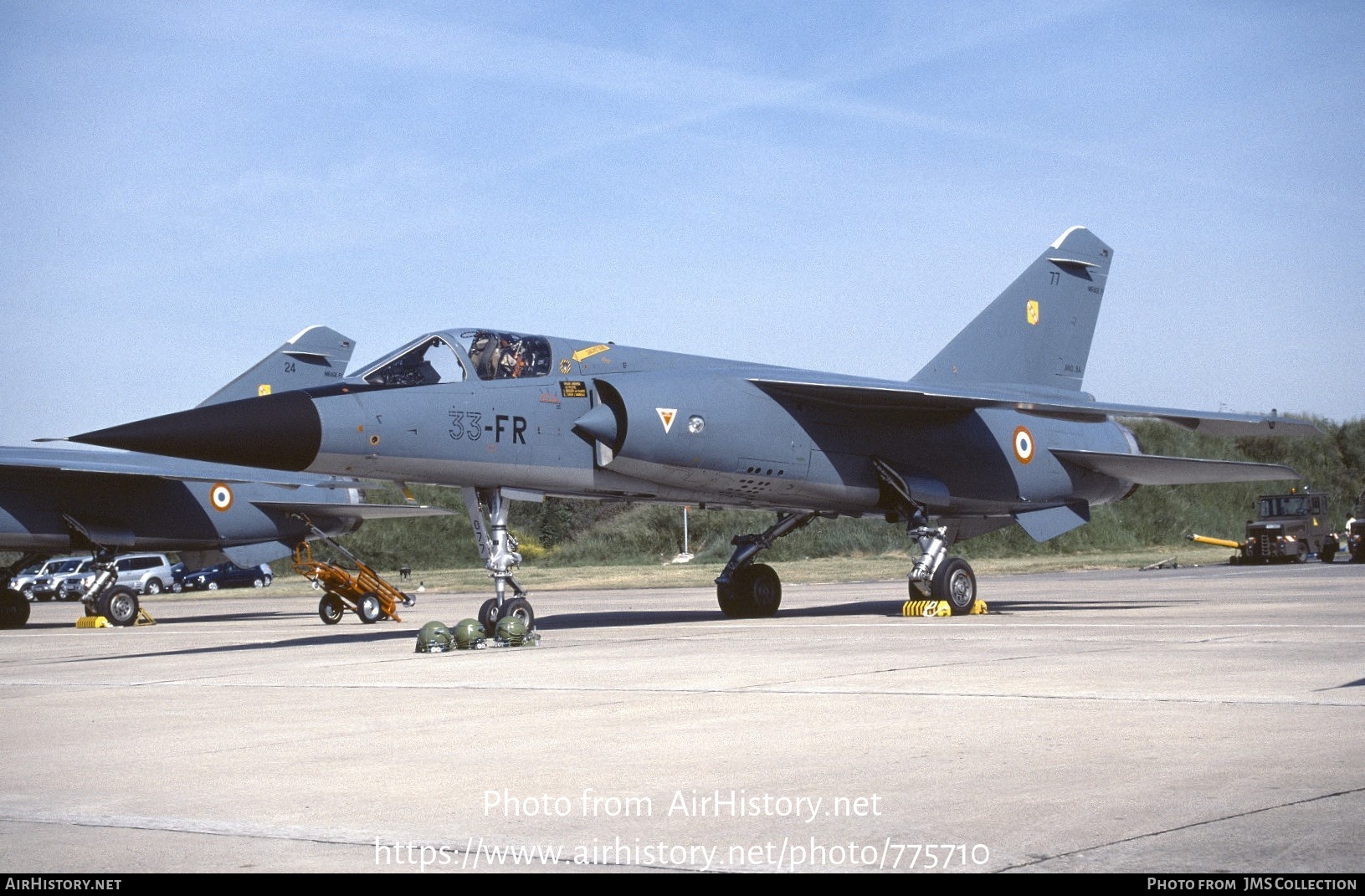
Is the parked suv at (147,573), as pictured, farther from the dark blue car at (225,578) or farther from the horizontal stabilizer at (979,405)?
the horizontal stabilizer at (979,405)

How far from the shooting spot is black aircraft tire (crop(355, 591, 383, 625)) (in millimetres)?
22766

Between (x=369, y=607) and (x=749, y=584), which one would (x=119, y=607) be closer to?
(x=369, y=607)

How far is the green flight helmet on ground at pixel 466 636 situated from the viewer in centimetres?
1302

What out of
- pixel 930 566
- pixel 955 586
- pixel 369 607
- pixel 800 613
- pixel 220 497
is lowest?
pixel 369 607

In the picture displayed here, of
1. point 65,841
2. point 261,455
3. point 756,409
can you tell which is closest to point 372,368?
point 261,455

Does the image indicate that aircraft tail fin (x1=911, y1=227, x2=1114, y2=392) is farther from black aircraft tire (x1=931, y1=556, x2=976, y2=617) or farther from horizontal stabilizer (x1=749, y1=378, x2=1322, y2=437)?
black aircraft tire (x1=931, y1=556, x2=976, y2=617)

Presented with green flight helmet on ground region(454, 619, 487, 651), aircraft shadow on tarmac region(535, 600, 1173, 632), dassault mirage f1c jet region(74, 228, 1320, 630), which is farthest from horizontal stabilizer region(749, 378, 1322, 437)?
green flight helmet on ground region(454, 619, 487, 651)

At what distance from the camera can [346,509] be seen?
26.5 m

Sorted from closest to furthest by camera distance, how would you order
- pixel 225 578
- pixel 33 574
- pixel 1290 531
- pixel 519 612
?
pixel 519 612, pixel 1290 531, pixel 33 574, pixel 225 578

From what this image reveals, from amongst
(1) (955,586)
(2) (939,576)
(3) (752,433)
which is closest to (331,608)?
(3) (752,433)

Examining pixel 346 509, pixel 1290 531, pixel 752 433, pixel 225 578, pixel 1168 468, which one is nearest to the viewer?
pixel 752 433

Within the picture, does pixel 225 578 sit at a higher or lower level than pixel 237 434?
lower

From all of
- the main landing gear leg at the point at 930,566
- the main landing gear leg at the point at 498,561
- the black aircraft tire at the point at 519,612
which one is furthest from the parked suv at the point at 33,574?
the black aircraft tire at the point at 519,612

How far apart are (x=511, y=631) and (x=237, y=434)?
10.4ft
